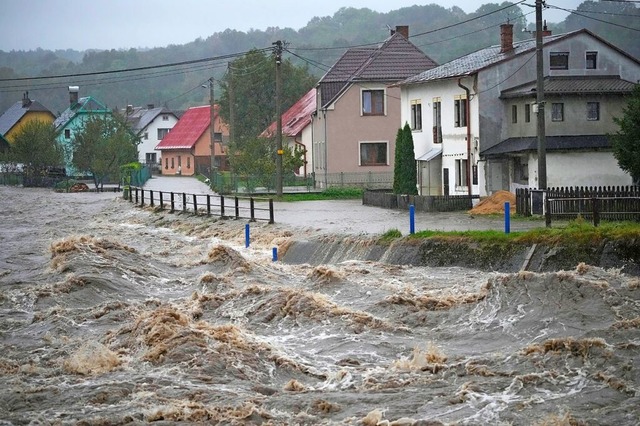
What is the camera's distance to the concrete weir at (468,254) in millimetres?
24891

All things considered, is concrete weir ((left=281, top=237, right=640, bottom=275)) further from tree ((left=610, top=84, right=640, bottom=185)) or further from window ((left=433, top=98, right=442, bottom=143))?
window ((left=433, top=98, right=442, bottom=143))

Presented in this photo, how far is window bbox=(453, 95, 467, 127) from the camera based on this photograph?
158 feet

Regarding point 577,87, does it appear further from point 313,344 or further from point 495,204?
point 313,344

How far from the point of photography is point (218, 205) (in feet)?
159

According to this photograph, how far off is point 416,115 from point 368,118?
32.9 feet

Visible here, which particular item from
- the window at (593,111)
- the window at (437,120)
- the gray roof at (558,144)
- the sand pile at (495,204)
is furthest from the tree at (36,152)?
the sand pile at (495,204)

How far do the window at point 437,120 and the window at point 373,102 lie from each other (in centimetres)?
1244

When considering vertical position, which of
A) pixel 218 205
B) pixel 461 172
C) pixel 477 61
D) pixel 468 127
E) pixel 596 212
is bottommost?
pixel 218 205

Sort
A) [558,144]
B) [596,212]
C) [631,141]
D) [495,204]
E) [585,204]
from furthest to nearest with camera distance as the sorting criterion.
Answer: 1. [558,144]
2. [495,204]
3. [631,141]
4. [585,204]
5. [596,212]

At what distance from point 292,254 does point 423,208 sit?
38.0ft

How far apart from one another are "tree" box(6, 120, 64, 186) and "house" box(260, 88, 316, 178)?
18827 millimetres

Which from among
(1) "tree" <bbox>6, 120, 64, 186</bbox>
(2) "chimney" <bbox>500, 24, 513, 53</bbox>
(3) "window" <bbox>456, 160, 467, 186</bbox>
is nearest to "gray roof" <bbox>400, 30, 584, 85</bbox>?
(2) "chimney" <bbox>500, 24, 513, 53</bbox>

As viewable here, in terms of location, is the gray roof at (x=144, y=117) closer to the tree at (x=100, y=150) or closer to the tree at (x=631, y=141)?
the tree at (x=100, y=150)

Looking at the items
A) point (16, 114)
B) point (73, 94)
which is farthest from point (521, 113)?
point (16, 114)
